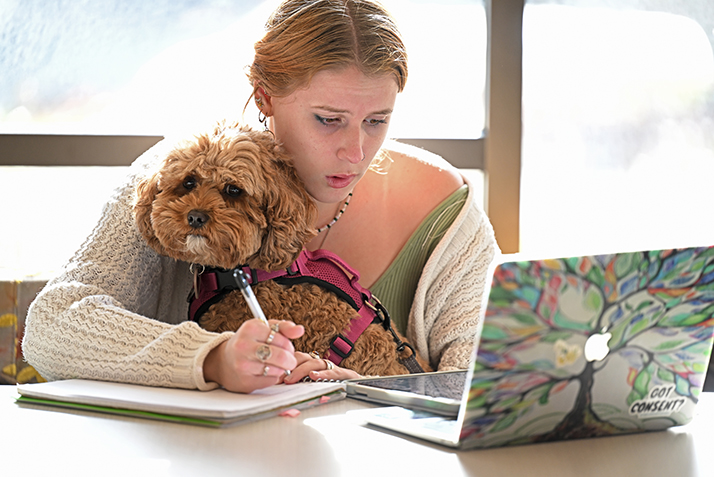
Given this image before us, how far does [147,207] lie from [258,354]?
42 centimetres

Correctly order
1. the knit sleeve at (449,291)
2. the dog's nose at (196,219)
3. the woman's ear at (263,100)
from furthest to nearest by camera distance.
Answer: the knit sleeve at (449,291)
the woman's ear at (263,100)
the dog's nose at (196,219)

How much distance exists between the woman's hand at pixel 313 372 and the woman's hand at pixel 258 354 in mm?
128

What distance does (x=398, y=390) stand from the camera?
2.58ft

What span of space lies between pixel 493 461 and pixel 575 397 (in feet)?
0.32

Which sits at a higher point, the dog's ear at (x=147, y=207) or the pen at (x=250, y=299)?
the dog's ear at (x=147, y=207)

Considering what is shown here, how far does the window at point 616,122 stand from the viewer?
8.16ft

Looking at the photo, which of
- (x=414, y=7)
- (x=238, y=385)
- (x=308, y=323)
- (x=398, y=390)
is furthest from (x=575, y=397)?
(x=414, y=7)

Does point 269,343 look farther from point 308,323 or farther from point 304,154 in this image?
point 304,154

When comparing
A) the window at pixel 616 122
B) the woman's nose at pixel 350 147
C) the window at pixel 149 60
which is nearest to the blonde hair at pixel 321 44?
the woman's nose at pixel 350 147

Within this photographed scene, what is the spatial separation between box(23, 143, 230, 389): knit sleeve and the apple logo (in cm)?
43

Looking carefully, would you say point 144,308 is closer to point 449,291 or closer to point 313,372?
point 313,372

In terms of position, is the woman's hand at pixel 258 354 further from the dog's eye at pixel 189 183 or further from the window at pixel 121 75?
the window at pixel 121 75

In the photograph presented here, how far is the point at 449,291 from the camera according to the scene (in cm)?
137

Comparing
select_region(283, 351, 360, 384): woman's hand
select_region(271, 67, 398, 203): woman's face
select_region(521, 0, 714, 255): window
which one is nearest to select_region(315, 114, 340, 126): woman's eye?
select_region(271, 67, 398, 203): woman's face
